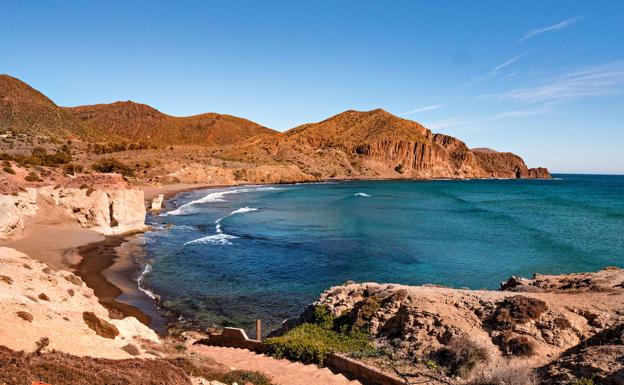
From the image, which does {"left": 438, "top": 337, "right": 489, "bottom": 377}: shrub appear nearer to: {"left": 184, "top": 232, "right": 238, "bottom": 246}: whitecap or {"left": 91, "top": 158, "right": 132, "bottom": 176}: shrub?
{"left": 184, "top": 232, "right": 238, "bottom": 246}: whitecap

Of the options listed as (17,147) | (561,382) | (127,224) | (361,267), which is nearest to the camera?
(561,382)

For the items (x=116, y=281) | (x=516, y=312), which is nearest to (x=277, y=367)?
(x=516, y=312)

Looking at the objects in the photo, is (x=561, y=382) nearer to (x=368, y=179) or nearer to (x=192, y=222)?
(x=192, y=222)

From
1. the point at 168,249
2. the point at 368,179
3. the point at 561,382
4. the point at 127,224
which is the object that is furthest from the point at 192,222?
the point at 368,179

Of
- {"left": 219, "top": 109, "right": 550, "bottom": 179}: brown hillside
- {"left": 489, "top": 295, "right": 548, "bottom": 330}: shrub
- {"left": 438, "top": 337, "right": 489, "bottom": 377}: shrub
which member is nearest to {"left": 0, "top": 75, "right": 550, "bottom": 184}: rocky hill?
A: {"left": 219, "top": 109, "right": 550, "bottom": 179}: brown hillside

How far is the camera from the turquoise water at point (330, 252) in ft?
80.3

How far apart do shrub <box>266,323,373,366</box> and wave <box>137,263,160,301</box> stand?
11615 mm

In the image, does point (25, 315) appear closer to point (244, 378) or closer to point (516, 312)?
point (244, 378)

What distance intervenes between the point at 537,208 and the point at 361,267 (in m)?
54.8

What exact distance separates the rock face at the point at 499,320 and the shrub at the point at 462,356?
14 cm

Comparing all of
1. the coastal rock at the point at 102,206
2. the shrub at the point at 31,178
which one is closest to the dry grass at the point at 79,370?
the coastal rock at the point at 102,206

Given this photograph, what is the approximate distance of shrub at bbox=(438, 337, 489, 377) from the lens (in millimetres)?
10891

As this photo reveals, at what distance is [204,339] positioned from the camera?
17.3 m

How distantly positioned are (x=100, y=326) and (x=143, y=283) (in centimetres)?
1338
